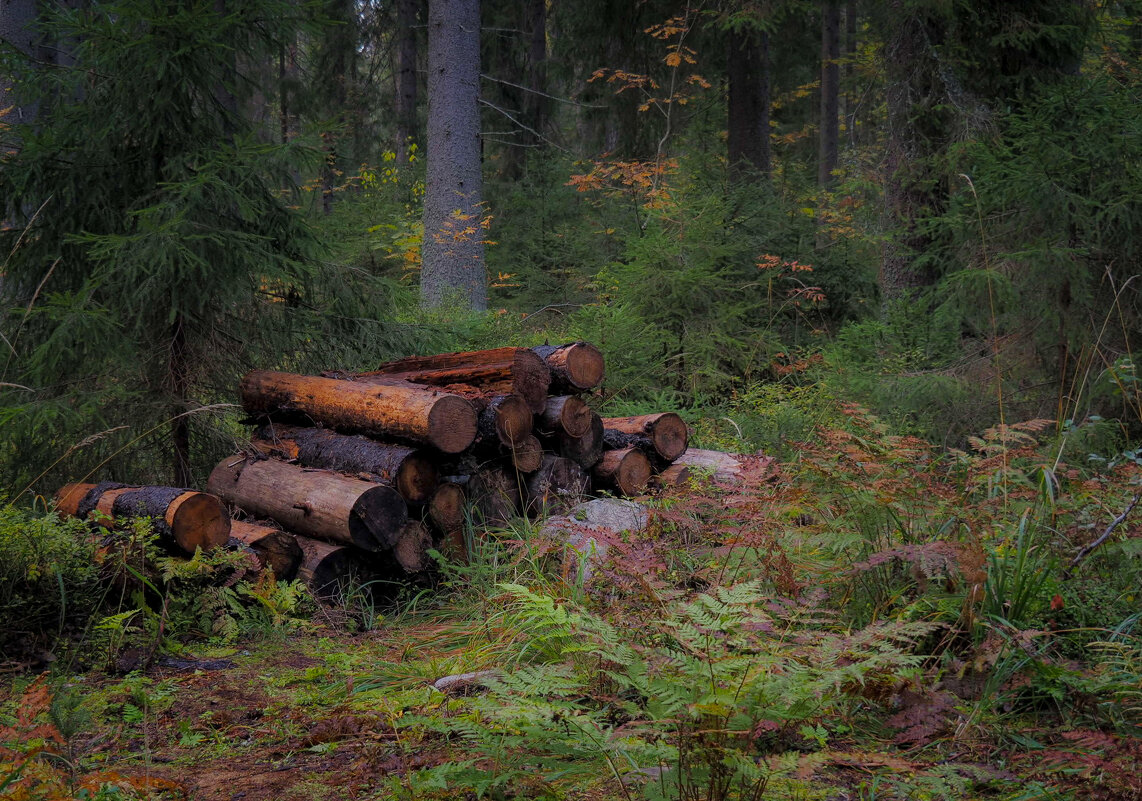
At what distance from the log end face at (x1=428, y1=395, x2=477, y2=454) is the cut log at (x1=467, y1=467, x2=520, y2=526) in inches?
14.5

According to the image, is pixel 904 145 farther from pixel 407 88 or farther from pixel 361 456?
pixel 407 88

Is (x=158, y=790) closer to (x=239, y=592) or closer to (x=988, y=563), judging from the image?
(x=239, y=592)

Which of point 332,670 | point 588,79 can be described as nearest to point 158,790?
point 332,670

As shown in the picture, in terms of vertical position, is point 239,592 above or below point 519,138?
below

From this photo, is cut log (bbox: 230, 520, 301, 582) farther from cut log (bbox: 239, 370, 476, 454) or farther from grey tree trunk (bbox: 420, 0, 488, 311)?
grey tree trunk (bbox: 420, 0, 488, 311)

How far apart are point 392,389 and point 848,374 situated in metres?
4.74

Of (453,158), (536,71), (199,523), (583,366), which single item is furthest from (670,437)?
(536,71)

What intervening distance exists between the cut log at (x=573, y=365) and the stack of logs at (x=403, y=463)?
10 mm

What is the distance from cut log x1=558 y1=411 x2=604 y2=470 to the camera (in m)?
5.85

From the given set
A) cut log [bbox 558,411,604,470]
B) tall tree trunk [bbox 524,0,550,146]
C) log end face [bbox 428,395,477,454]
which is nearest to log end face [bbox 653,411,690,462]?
cut log [bbox 558,411,604,470]

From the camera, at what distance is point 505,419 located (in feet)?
17.6

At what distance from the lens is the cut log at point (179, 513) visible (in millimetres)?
4387

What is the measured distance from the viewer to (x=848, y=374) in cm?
819

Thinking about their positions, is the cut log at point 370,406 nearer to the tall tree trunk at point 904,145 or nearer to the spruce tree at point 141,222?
the spruce tree at point 141,222
